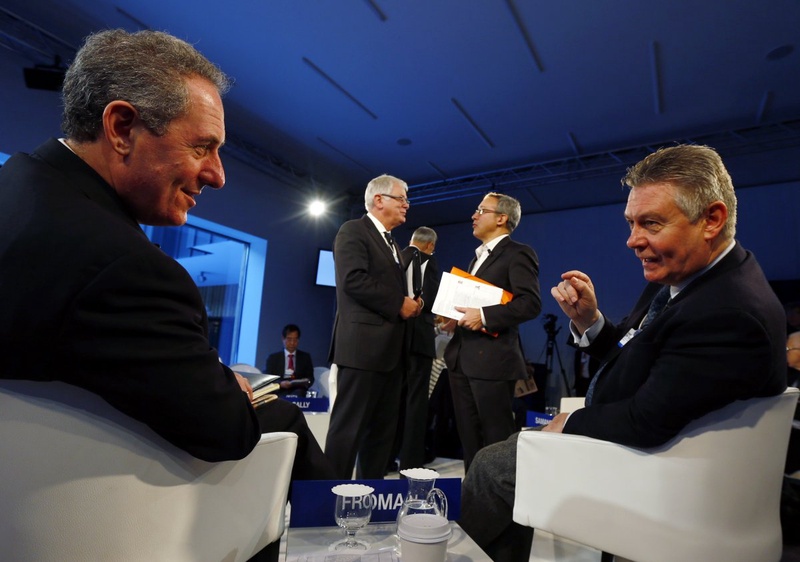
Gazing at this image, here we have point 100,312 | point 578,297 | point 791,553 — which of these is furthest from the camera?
point 791,553

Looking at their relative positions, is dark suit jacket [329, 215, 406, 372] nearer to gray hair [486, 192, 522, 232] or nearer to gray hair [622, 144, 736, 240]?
gray hair [486, 192, 522, 232]

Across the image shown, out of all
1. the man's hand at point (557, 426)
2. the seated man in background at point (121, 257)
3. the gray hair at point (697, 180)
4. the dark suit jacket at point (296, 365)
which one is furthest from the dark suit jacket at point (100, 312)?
the dark suit jacket at point (296, 365)

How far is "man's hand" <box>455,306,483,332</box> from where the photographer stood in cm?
262

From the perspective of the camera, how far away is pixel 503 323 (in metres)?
2.62

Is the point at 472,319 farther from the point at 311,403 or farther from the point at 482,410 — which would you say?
the point at 311,403

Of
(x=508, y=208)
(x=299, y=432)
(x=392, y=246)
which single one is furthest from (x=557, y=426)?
(x=508, y=208)

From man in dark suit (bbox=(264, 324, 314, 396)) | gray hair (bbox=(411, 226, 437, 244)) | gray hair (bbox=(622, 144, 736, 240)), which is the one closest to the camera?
gray hair (bbox=(622, 144, 736, 240))

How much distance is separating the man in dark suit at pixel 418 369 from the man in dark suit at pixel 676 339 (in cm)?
156

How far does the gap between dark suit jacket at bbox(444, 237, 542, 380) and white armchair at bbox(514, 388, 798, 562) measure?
1375 mm

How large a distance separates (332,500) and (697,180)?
4.43 ft

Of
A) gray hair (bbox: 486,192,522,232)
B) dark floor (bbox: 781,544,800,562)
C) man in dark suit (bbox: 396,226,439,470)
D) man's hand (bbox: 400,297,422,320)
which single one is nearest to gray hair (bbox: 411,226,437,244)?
man in dark suit (bbox: 396,226,439,470)

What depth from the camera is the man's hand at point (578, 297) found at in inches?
70.2

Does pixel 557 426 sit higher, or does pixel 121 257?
pixel 121 257

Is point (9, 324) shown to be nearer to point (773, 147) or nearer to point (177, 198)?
point (177, 198)
